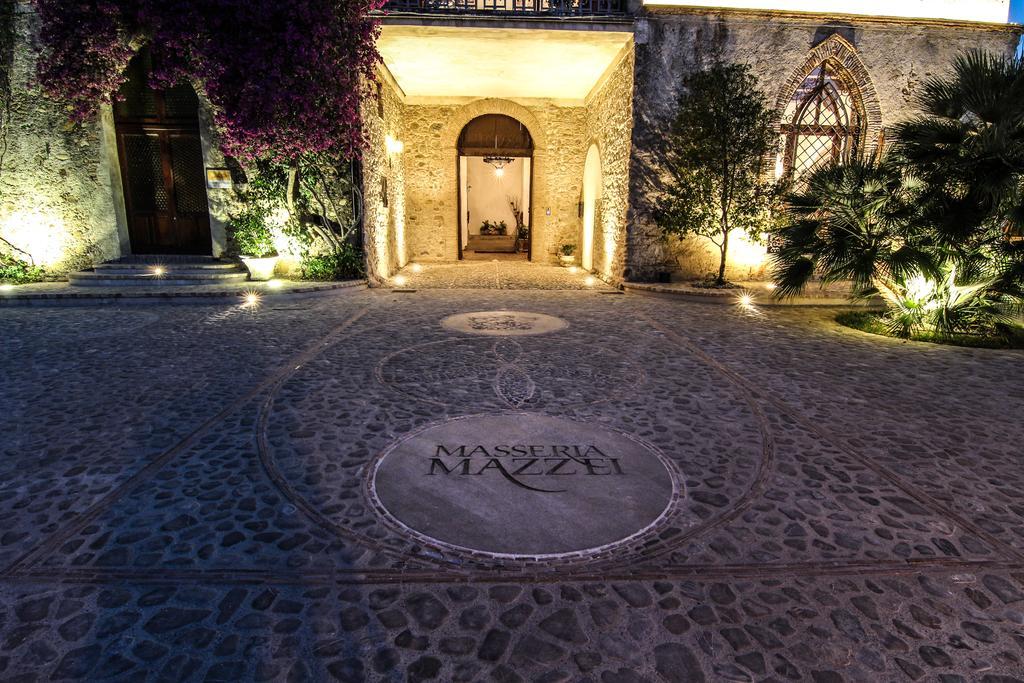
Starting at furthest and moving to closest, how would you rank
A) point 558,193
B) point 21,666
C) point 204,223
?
point 558,193 → point 204,223 → point 21,666

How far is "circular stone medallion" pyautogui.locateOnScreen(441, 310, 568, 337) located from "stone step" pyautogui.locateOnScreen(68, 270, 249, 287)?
4740 millimetres

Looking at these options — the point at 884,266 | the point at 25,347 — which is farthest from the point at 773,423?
the point at 25,347

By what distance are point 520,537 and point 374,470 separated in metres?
1.01

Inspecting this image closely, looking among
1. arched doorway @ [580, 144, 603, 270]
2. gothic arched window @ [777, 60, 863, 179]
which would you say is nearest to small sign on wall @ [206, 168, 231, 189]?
arched doorway @ [580, 144, 603, 270]

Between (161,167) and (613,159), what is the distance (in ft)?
28.4

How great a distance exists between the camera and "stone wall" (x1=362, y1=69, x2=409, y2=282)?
9.87 m

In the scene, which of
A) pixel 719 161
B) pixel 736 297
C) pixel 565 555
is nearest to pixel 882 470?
pixel 565 555

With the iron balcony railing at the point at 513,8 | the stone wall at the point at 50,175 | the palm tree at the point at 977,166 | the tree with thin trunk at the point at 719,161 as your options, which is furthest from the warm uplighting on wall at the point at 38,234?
the palm tree at the point at 977,166

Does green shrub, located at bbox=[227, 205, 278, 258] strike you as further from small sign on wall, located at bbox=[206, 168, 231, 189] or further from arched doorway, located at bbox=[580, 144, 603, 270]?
arched doorway, located at bbox=[580, 144, 603, 270]

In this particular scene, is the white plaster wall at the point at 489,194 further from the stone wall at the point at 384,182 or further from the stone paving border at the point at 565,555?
the stone paving border at the point at 565,555

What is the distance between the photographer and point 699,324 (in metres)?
6.96

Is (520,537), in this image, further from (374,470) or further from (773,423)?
(773,423)

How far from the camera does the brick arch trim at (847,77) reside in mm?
9453

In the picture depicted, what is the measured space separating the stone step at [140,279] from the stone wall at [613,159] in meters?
6.96
